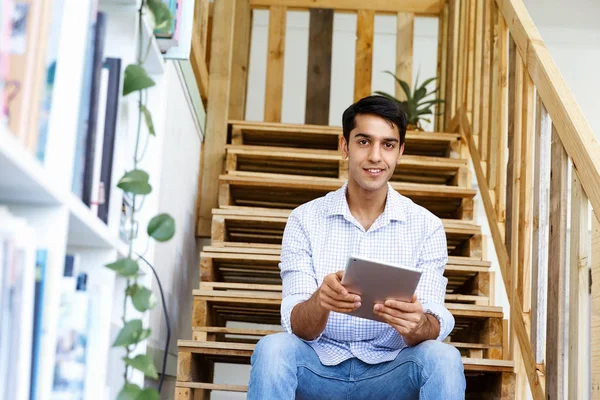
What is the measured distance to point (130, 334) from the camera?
3.40ft

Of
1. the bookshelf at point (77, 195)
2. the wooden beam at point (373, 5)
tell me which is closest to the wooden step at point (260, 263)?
the bookshelf at point (77, 195)

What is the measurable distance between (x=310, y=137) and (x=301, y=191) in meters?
0.49

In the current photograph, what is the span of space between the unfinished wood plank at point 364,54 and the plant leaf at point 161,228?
341 cm

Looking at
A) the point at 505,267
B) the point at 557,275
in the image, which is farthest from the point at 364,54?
the point at 557,275

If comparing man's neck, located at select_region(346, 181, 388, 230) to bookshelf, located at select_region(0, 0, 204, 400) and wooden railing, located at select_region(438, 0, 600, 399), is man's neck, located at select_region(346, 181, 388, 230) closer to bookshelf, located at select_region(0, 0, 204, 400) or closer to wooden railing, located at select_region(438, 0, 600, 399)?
wooden railing, located at select_region(438, 0, 600, 399)

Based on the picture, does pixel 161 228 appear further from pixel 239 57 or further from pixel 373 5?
pixel 373 5

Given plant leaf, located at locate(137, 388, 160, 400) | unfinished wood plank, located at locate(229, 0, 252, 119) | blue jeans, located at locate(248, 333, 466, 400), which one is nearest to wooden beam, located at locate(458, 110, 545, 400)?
blue jeans, located at locate(248, 333, 466, 400)

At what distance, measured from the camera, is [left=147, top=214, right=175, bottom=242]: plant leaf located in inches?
43.4

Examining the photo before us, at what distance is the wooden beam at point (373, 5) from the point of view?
14.7 feet

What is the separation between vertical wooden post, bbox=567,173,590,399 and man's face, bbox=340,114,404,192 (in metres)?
0.46

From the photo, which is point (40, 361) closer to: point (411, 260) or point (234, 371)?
point (411, 260)

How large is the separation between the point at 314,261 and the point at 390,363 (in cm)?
33

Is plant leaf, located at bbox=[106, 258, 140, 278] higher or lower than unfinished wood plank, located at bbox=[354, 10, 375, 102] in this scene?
lower

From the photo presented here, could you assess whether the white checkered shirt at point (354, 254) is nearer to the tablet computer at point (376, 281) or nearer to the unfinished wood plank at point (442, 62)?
the tablet computer at point (376, 281)
